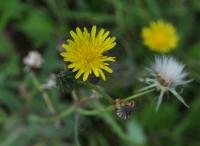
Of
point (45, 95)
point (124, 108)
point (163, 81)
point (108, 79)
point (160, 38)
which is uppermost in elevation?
point (160, 38)

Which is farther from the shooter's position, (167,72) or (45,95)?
(45,95)

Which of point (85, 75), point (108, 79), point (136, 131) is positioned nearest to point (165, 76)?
point (85, 75)

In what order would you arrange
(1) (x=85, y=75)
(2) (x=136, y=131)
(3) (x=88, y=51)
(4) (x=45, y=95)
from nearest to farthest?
1. (1) (x=85, y=75)
2. (3) (x=88, y=51)
3. (4) (x=45, y=95)
4. (2) (x=136, y=131)

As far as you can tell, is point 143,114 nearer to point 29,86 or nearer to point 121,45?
point 121,45

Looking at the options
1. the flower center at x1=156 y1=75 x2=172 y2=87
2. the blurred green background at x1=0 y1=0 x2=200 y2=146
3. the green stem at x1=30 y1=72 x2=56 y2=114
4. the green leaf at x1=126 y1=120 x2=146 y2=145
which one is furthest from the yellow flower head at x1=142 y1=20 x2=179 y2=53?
the flower center at x1=156 y1=75 x2=172 y2=87

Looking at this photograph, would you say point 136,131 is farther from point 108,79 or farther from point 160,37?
point 160,37

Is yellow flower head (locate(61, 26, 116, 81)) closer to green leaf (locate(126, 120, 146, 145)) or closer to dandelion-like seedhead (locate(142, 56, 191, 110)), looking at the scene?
dandelion-like seedhead (locate(142, 56, 191, 110))

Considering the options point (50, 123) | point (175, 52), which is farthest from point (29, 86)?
point (175, 52)
